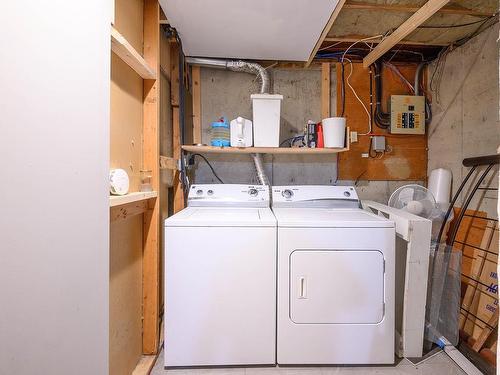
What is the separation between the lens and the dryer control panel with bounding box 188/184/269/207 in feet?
6.73

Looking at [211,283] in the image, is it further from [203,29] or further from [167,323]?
[203,29]

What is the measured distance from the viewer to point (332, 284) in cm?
150

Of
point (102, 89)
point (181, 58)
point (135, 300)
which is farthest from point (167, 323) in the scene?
point (181, 58)

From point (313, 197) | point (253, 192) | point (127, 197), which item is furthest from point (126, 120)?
point (313, 197)

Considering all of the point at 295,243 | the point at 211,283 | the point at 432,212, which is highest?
the point at 432,212

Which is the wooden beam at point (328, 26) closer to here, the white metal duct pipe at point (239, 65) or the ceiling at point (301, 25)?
the ceiling at point (301, 25)

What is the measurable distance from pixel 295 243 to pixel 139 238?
3.15 ft

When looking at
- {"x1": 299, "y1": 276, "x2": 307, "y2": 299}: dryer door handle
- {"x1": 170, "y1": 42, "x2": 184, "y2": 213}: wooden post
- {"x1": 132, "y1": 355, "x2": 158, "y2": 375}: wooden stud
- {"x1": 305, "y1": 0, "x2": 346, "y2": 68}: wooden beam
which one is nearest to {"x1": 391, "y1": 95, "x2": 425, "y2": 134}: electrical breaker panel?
{"x1": 305, "y1": 0, "x2": 346, "y2": 68}: wooden beam

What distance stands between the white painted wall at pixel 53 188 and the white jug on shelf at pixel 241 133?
1.31 m

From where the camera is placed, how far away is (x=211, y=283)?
149 cm

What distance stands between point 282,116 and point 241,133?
1.95 ft

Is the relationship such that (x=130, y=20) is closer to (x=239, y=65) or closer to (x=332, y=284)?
(x=239, y=65)

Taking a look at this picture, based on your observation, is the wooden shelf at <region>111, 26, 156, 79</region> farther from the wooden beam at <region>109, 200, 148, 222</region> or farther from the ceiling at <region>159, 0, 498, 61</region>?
the wooden beam at <region>109, 200, 148, 222</region>

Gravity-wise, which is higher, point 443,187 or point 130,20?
point 130,20
